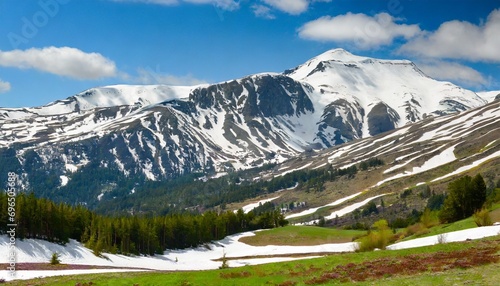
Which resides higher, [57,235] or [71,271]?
[57,235]

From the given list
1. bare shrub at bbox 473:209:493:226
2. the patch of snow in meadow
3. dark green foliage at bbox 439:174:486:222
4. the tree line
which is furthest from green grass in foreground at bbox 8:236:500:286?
dark green foliage at bbox 439:174:486:222

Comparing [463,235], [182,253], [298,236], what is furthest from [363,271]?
[298,236]

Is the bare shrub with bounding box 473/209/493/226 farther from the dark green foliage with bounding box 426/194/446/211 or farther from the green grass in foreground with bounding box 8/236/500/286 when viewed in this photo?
the dark green foliage with bounding box 426/194/446/211

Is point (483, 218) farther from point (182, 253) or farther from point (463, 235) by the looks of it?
point (182, 253)

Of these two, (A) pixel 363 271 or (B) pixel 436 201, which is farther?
(B) pixel 436 201

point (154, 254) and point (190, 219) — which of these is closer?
point (154, 254)

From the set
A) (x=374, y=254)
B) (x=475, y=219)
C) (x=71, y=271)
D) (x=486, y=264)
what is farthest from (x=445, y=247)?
(x=71, y=271)

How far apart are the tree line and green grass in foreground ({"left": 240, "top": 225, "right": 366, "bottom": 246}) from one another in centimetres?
1163

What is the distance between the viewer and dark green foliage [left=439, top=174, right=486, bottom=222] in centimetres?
8838

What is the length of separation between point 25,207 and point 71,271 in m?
26.5

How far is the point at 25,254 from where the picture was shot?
69.6 metres

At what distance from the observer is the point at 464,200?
8862cm

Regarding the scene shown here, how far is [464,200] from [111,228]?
71158 millimetres

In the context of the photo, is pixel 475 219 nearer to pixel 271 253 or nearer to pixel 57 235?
pixel 271 253
